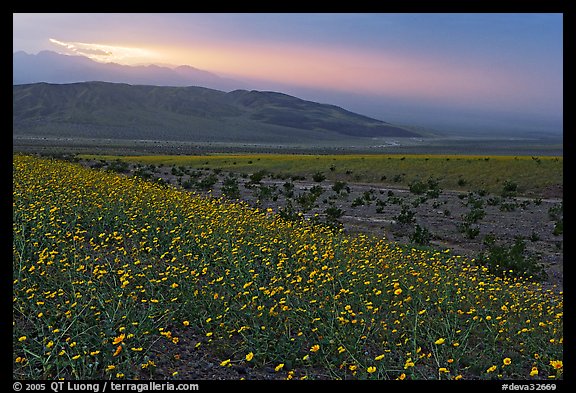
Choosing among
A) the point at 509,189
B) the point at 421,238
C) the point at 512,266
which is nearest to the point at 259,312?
the point at 512,266

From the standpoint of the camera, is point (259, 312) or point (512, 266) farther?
point (512, 266)

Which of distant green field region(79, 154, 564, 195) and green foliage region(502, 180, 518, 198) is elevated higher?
distant green field region(79, 154, 564, 195)

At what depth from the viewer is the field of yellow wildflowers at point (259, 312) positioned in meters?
4.23

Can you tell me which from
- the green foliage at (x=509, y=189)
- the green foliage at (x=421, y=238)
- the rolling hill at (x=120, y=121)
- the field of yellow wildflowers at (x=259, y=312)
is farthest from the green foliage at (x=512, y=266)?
the rolling hill at (x=120, y=121)

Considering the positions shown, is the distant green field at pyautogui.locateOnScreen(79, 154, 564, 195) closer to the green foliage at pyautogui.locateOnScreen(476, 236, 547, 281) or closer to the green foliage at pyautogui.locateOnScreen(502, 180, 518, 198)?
the green foliage at pyautogui.locateOnScreen(502, 180, 518, 198)

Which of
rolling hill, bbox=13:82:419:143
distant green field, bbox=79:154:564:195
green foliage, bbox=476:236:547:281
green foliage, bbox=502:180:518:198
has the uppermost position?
rolling hill, bbox=13:82:419:143

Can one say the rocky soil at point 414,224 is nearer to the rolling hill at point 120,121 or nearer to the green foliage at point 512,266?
the green foliage at point 512,266

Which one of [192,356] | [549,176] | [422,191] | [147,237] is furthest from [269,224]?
[549,176]

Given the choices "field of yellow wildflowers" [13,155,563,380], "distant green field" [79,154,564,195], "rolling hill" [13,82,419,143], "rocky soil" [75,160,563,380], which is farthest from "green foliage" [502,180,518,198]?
"rolling hill" [13,82,419,143]

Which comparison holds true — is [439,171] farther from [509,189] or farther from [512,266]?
[512,266]

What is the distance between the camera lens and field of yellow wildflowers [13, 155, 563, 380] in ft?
13.9

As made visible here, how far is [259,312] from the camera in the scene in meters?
5.07
